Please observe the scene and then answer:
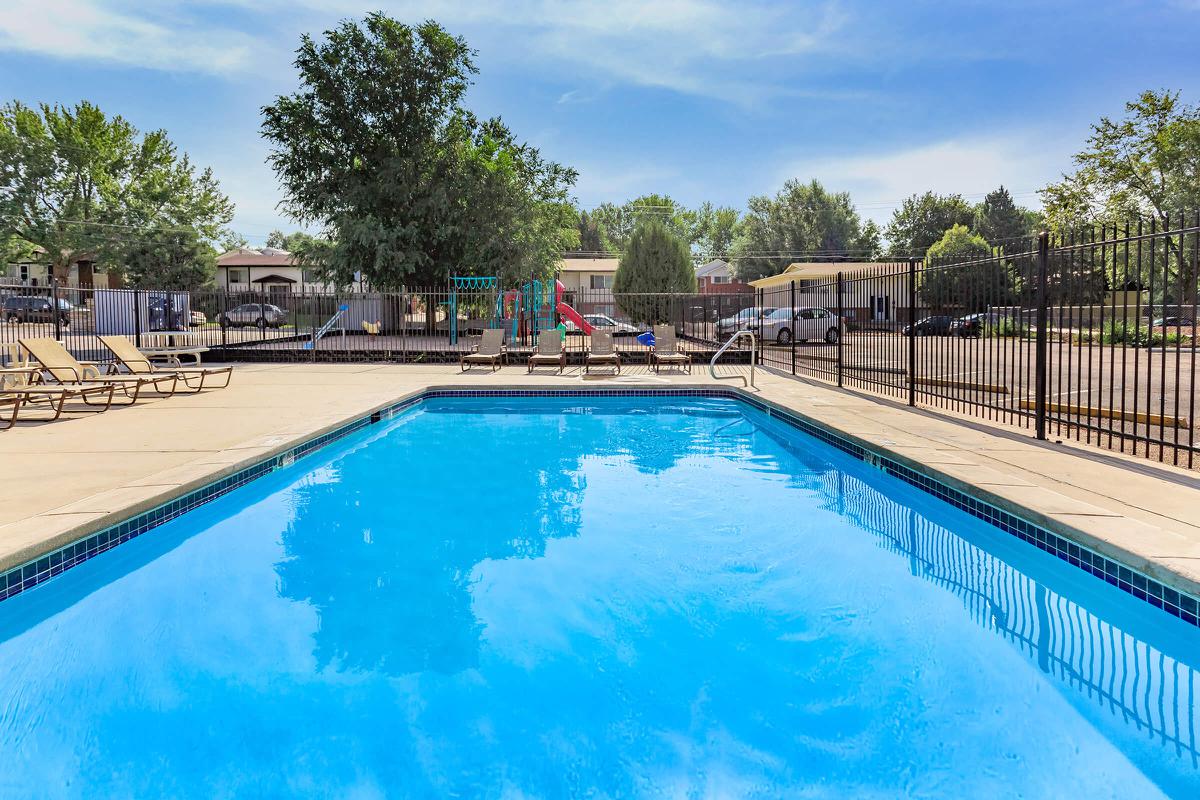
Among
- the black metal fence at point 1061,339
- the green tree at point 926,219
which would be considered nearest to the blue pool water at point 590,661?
the black metal fence at point 1061,339

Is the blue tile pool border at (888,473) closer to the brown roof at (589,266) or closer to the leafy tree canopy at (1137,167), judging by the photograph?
the leafy tree canopy at (1137,167)

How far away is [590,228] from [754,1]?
64.9 metres

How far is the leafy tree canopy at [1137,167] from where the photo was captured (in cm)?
3036

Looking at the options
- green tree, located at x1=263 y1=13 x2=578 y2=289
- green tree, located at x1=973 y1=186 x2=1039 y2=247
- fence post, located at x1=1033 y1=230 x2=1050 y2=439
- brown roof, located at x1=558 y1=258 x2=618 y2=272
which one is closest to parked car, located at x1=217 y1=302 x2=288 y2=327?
green tree, located at x1=263 y1=13 x2=578 y2=289

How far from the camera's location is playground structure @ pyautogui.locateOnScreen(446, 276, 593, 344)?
64.5 ft

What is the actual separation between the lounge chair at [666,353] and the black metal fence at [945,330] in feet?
2.93

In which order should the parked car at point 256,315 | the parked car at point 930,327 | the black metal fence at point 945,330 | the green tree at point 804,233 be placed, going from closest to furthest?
the black metal fence at point 945,330
the parked car at point 930,327
the parked car at point 256,315
the green tree at point 804,233

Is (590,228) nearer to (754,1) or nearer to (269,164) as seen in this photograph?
(269,164)

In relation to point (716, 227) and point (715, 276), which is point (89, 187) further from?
point (716, 227)

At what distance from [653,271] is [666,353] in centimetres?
1500

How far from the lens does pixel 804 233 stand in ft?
202

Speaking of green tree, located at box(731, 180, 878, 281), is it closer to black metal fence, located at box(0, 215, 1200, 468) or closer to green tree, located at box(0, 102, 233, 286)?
black metal fence, located at box(0, 215, 1200, 468)

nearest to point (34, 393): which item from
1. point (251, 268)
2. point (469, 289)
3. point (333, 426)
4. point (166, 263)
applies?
point (333, 426)

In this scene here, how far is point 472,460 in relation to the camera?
7766 mm
